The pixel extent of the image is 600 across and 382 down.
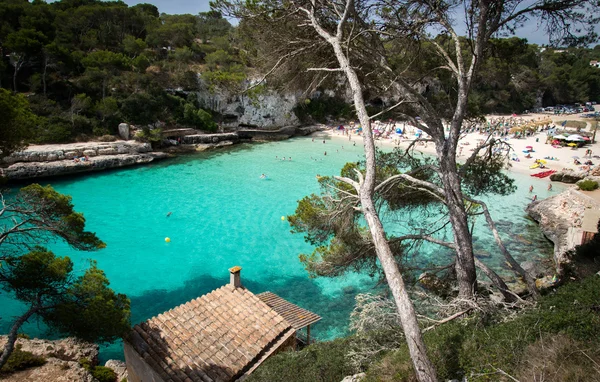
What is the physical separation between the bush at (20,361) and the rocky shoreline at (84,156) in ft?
58.6

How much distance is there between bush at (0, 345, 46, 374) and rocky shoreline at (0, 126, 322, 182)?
17872 mm

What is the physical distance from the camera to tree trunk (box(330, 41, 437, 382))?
109 inches

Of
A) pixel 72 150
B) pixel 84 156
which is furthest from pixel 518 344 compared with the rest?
pixel 72 150

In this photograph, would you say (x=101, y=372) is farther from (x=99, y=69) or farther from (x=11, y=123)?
(x=99, y=69)

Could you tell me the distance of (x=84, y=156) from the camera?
89.4 feet

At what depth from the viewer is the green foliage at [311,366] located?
18.4ft

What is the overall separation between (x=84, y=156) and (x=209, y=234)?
15667mm

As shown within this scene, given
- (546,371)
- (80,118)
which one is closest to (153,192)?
(80,118)

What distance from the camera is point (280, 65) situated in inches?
249

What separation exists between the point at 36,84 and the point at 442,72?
35.1m

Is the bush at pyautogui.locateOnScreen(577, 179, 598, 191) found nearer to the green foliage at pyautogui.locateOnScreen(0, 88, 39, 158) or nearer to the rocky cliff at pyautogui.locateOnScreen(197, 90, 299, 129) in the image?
the green foliage at pyautogui.locateOnScreen(0, 88, 39, 158)

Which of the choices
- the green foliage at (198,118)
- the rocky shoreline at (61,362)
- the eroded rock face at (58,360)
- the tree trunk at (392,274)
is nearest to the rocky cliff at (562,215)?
the tree trunk at (392,274)

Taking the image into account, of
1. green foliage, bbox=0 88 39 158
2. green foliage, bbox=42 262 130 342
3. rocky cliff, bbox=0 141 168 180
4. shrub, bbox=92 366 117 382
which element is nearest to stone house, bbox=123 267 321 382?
shrub, bbox=92 366 117 382

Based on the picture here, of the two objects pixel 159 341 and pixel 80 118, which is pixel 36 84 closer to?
pixel 80 118
